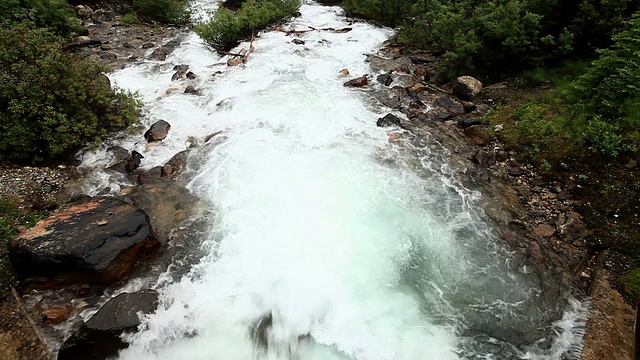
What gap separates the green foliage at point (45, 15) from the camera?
11517mm

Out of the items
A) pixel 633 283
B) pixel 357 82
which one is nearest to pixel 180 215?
pixel 357 82

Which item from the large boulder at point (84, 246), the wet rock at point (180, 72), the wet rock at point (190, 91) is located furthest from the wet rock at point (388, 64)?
the large boulder at point (84, 246)

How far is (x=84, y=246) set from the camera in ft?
19.1

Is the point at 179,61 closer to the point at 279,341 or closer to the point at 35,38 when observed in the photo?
the point at 35,38

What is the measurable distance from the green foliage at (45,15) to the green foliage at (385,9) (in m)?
14.1

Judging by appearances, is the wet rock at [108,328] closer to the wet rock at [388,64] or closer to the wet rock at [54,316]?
the wet rock at [54,316]

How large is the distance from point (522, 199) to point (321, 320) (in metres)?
5.51

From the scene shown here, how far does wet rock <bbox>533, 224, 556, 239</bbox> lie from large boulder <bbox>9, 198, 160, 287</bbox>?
25.7 ft

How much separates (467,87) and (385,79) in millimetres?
2937

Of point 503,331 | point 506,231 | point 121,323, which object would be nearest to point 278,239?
point 121,323

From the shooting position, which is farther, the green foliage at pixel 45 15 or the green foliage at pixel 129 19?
the green foliage at pixel 129 19

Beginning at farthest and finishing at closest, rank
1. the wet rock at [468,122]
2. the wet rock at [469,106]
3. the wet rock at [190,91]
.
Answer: the wet rock at [190,91], the wet rock at [469,106], the wet rock at [468,122]

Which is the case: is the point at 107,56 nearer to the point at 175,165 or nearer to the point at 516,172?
the point at 175,165

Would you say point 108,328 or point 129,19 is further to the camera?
point 129,19
